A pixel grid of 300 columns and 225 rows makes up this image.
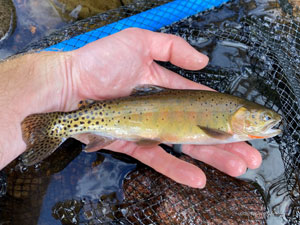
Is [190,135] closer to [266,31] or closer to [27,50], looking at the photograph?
[266,31]

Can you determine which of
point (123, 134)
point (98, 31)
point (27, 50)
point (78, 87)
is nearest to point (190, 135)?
point (123, 134)

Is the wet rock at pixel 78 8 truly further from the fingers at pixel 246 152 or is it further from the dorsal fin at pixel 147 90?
the fingers at pixel 246 152

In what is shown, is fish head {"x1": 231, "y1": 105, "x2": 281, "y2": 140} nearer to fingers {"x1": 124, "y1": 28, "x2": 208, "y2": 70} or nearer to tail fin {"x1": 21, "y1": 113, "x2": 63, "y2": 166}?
fingers {"x1": 124, "y1": 28, "x2": 208, "y2": 70}

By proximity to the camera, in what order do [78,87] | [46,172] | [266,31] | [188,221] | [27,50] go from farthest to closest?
[266,31]
[27,50]
[46,172]
[78,87]
[188,221]

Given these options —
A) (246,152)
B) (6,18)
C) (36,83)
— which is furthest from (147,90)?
(6,18)

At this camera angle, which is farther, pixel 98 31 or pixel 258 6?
pixel 258 6

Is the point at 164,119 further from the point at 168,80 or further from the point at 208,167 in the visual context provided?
the point at 208,167

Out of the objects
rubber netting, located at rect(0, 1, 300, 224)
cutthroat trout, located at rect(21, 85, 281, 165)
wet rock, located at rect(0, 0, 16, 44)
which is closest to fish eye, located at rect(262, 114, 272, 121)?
cutthroat trout, located at rect(21, 85, 281, 165)
